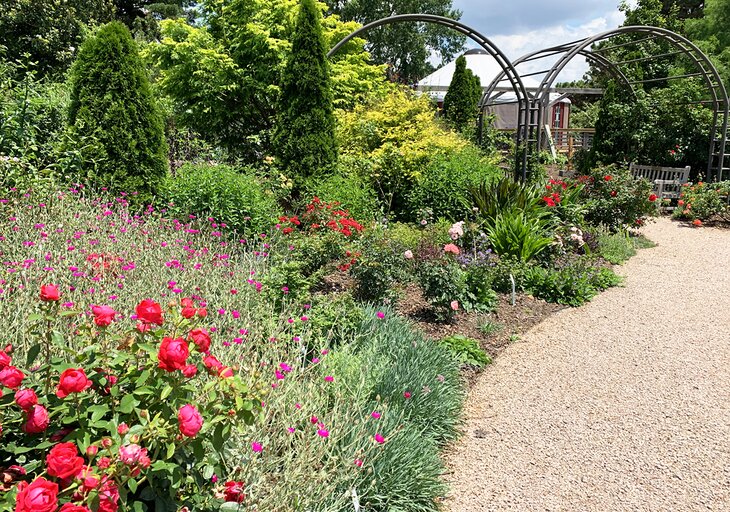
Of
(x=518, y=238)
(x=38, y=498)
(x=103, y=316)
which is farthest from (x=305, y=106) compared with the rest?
(x=38, y=498)

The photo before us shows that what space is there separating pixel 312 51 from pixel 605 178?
4521mm

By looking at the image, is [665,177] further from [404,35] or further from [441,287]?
[404,35]

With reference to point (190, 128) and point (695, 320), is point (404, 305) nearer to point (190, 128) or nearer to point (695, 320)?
point (695, 320)

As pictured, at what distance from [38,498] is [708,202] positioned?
11182 mm

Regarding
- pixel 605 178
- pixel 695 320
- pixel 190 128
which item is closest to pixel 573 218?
pixel 605 178

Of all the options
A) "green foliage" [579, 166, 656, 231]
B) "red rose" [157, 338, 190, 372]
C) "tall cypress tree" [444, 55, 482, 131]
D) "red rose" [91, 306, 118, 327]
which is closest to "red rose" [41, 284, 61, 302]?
"red rose" [91, 306, 118, 327]

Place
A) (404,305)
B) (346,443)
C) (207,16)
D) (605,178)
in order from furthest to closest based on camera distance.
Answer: (207,16) → (605,178) → (404,305) → (346,443)

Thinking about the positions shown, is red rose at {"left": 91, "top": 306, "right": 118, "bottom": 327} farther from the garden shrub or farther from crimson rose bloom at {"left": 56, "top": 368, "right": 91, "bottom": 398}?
the garden shrub

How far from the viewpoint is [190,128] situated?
11.0m

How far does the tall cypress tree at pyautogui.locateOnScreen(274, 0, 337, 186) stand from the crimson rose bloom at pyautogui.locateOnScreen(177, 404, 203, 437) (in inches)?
231

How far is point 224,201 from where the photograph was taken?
16.7 feet

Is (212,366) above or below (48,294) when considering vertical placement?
below

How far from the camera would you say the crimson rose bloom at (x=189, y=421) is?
1.13 m

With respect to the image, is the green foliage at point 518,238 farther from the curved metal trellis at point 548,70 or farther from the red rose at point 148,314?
the red rose at point 148,314
